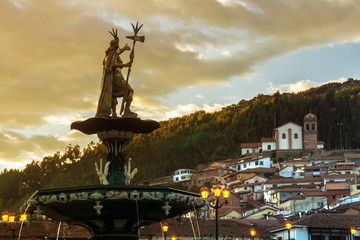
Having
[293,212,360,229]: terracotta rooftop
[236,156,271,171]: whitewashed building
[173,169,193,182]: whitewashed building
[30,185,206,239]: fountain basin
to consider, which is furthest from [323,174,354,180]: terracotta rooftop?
[30,185,206,239]: fountain basin

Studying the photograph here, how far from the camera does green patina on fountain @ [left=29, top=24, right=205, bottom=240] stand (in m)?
11.8

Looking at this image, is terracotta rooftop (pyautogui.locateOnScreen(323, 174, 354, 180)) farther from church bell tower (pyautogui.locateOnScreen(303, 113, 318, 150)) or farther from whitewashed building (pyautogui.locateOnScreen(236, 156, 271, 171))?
church bell tower (pyautogui.locateOnScreen(303, 113, 318, 150))

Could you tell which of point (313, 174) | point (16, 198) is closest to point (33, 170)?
point (16, 198)

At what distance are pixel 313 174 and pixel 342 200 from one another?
29.7m

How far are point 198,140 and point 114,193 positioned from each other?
148926 millimetres

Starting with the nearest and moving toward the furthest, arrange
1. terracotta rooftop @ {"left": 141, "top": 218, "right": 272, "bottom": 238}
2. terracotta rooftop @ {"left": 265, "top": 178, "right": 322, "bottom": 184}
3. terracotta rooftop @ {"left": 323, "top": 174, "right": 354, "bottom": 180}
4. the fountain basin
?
1. the fountain basin
2. terracotta rooftop @ {"left": 141, "top": 218, "right": 272, "bottom": 238}
3. terracotta rooftop @ {"left": 323, "top": 174, "right": 354, "bottom": 180}
4. terracotta rooftop @ {"left": 265, "top": 178, "right": 322, "bottom": 184}

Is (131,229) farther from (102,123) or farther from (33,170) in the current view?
(33,170)

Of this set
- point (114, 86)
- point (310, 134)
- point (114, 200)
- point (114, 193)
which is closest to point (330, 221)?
point (114, 86)

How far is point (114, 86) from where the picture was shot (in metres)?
13.7

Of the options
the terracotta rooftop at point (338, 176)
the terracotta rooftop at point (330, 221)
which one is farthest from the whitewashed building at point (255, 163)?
the terracotta rooftop at point (330, 221)

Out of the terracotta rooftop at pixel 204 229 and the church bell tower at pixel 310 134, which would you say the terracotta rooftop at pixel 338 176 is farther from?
the church bell tower at pixel 310 134

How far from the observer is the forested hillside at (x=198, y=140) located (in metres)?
136

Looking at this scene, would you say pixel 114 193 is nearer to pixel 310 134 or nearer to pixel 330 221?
pixel 330 221

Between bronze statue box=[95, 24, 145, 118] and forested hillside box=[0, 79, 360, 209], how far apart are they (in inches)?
4310
